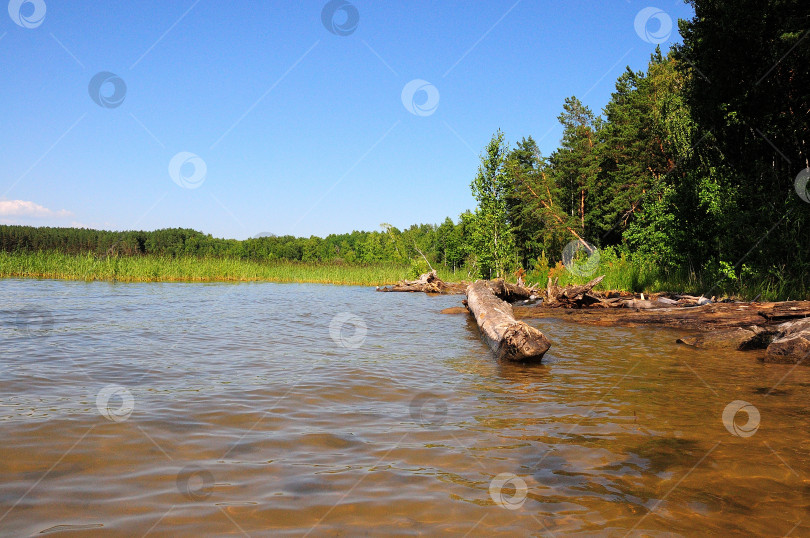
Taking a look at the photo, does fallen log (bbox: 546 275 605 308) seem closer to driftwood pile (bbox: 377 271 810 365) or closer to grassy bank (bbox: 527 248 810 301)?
Answer: driftwood pile (bbox: 377 271 810 365)

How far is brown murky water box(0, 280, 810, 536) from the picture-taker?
2.62 metres

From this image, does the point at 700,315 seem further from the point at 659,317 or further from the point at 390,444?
the point at 390,444

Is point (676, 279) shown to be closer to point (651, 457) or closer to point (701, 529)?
point (651, 457)

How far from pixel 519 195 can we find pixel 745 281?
35.4 m

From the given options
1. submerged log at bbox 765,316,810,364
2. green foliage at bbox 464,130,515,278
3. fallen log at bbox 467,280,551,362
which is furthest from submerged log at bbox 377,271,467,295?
submerged log at bbox 765,316,810,364

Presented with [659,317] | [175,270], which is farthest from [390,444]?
[175,270]

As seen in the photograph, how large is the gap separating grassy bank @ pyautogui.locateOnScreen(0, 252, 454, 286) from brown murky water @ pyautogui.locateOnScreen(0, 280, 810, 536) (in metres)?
23.8

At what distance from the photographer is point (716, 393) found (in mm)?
5523

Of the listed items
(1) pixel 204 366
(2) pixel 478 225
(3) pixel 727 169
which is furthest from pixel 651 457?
(2) pixel 478 225

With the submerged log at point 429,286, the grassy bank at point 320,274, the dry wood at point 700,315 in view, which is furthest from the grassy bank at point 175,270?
the dry wood at point 700,315

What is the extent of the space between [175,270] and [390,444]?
105 feet

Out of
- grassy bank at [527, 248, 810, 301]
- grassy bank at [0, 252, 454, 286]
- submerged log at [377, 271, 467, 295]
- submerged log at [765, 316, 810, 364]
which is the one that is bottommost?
submerged log at [765, 316, 810, 364]

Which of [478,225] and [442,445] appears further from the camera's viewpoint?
[478,225]

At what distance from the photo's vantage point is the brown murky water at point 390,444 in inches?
103
